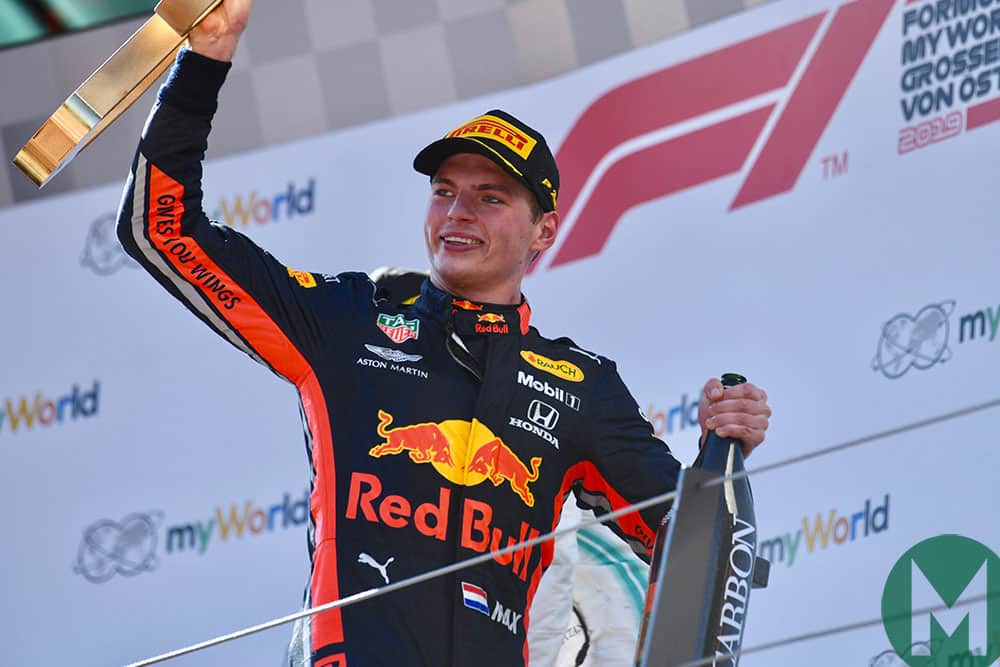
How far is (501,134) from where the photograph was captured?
6.98 feet

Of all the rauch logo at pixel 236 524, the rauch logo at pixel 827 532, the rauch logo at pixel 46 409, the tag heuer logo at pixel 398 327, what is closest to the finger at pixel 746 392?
the tag heuer logo at pixel 398 327

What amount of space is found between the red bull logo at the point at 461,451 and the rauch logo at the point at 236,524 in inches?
73.4

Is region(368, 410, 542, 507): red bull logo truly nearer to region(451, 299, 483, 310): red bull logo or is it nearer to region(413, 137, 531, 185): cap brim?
region(451, 299, 483, 310): red bull logo

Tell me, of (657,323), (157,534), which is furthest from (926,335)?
(157,534)

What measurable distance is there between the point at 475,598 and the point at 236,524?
207 cm

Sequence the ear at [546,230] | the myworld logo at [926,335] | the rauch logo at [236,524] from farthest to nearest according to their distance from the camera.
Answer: the rauch logo at [236,524], the myworld logo at [926,335], the ear at [546,230]

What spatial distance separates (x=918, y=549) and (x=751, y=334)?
60 cm

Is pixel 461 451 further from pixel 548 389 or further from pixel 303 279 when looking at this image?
pixel 303 279

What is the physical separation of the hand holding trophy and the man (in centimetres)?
13

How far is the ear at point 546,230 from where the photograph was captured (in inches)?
86.4

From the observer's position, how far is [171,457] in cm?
391

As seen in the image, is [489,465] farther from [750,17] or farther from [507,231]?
[750,17]

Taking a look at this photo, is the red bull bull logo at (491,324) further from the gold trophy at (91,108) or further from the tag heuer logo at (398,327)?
the gold trophy at (91,108)

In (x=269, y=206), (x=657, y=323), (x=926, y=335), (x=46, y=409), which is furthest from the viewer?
(x=46, y=409)
